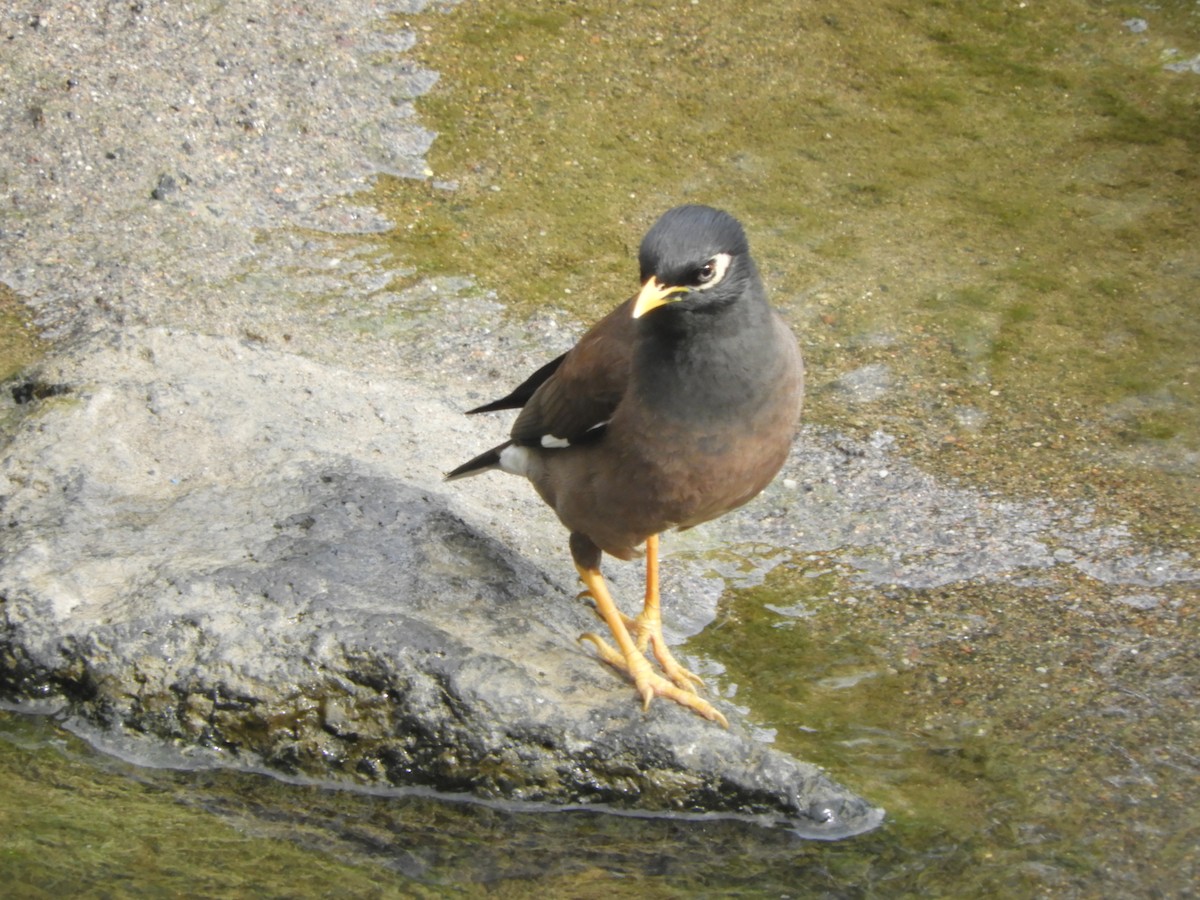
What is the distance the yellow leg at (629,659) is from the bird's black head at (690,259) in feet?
3.57

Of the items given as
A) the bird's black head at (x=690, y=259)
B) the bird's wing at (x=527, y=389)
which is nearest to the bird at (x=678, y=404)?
the bird's black head at (x=690, y=259)

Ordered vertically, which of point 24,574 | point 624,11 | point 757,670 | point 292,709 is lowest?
point 757,670

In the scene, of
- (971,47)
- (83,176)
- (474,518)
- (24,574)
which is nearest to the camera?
(24,574)

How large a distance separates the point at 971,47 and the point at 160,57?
196 inches

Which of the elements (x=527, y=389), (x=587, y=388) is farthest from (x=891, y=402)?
(x=587, y=388)

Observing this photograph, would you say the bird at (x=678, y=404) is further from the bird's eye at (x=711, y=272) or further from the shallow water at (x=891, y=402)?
the shallow water at (x=891, y=402)

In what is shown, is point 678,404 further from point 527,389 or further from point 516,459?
point 527,389

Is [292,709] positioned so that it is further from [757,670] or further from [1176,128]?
[1176,128]

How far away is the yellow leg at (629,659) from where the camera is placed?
4.17 m

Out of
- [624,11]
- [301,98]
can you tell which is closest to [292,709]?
[301,98]

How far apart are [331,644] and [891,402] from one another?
10.1 feet

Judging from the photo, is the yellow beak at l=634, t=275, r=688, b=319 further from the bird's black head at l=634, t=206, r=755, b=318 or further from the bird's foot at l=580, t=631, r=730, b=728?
the bird's foot at l=580, t=631, r=730, b=728

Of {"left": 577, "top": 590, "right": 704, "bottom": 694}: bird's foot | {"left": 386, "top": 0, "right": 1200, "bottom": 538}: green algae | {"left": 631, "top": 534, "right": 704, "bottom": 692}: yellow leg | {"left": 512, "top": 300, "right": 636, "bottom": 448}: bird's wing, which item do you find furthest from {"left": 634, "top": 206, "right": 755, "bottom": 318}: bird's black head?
{"left": 386, "top": 0, "right": 1200, "bottom": 538}: green algae

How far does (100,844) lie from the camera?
11.6ft
